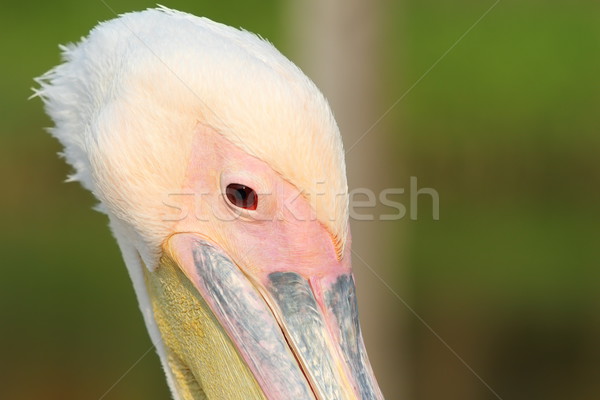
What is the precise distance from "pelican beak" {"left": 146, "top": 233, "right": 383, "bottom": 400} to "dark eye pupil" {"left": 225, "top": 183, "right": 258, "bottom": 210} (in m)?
0.13

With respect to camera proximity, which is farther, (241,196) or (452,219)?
(452,219)

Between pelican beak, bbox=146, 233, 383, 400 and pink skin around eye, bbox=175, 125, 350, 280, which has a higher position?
pink skin around eye, bbox=175, 125, 350, 280

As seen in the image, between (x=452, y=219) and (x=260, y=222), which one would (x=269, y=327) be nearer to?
(x=260, y=222)

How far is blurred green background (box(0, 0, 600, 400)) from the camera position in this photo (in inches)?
277

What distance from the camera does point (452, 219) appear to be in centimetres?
827

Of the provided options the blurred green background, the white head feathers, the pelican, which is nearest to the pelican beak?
the pelican

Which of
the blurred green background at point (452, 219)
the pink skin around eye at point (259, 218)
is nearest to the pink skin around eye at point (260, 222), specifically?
the pink skin around eye at point (259, 218)

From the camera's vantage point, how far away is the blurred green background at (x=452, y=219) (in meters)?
7.03

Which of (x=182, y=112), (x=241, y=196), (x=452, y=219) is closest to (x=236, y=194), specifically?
(x=241, y=196)

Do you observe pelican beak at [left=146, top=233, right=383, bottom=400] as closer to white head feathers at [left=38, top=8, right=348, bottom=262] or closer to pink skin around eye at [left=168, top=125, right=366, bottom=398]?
pink skin around eye at [left=168, top=125, right=366, bottom=398]

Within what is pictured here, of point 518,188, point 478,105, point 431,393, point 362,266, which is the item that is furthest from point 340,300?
point 478,105

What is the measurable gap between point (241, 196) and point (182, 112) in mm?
256

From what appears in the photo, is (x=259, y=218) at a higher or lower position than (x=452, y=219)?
lower

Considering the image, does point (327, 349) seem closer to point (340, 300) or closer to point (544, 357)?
point (340, 300)
